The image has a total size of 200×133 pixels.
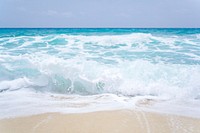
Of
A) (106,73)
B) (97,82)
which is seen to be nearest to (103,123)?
(97,82)

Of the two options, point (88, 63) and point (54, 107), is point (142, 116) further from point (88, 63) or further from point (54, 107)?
point (88, 63)

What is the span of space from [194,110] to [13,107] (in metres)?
3.03

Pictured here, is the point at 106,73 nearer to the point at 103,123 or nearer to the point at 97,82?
the point at 97,82

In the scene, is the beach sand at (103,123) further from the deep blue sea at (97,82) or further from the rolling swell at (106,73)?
the rolling swell at (106,73)

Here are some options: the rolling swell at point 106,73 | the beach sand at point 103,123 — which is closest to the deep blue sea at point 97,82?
the rolling swell at point 106,73

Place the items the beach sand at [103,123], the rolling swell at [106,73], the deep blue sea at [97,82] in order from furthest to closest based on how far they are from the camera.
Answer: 1. the rolling swell at [106,73]
2. the deep blue sea at [97,82]
3. the beach sand at [103,123]

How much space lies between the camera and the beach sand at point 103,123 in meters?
2.94

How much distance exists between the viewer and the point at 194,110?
3816mm

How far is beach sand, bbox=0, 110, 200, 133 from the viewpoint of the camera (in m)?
2.94

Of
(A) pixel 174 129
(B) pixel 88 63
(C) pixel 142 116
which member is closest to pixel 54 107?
(C) pixel 142 116

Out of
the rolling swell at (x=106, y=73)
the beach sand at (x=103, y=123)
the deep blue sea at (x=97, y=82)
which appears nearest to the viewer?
the beach sand at (x=103, y=123)

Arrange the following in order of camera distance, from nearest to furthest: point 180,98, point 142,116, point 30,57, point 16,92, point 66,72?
point 142,116 < point 180,98 < point 16,92 < point 66,72 < point 30,57

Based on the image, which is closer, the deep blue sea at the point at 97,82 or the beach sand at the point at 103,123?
the beach sand at the point at 103,123

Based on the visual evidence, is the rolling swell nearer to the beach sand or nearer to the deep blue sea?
the deep blue sea
